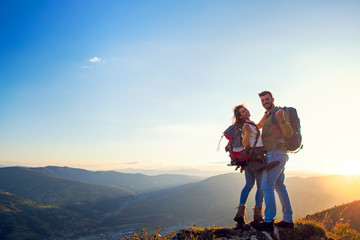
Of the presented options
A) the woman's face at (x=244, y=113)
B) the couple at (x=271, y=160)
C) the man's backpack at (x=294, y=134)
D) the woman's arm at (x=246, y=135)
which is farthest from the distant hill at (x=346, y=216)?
the woman's face at (x=244, y=113)

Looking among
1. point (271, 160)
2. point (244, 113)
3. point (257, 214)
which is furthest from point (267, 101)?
point (257, 214)

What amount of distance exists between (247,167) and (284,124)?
5.47ft

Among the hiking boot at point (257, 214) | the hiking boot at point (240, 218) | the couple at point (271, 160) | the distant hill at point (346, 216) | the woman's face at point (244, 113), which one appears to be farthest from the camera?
the distant hill at point (346, 216)

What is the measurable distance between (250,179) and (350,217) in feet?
22.6

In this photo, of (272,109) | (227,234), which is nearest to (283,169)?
(272,109)

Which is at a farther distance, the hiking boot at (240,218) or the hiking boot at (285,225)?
the hiking boot at (240,218)

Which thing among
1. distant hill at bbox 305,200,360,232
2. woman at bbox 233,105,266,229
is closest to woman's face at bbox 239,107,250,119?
woman at bbox 233,105,266,229

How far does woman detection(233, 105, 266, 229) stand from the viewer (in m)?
5.65

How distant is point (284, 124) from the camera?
16.8ft

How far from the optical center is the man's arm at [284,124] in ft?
16.6

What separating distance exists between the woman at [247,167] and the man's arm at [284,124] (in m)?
0.70

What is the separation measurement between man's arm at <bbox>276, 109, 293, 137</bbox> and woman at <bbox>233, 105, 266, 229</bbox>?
70 cm

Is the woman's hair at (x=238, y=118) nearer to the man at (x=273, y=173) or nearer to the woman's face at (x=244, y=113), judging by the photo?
the woman's face at (x=244, y=113)

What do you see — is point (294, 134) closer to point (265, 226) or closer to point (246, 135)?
point (246, 135)
